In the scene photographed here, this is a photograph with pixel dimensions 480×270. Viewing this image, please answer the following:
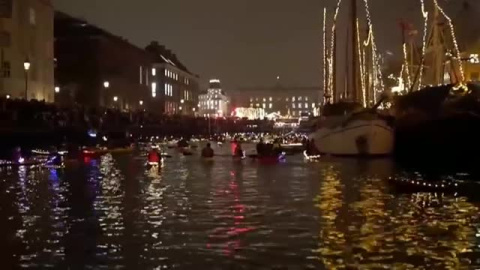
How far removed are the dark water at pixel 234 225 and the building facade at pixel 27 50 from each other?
49658 mm

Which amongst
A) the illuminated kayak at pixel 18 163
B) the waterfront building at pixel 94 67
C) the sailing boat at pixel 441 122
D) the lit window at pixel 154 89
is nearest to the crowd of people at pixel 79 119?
the illuminated kayak at pixel 18 163

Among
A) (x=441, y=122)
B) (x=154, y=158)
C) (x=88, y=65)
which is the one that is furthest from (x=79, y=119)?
(x=88, y=65)

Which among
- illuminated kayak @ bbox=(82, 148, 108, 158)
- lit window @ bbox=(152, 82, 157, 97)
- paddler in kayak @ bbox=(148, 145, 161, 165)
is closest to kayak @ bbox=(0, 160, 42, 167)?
paddler in kayak @ bbox=(148, 145, 161, 165)

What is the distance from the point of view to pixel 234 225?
22.2 meters

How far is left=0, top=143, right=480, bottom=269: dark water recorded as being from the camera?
1708 cm

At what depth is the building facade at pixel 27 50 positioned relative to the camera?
281ft

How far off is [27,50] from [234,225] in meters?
75.1

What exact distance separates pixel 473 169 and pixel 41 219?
29.5m

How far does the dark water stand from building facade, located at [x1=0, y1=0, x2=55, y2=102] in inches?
1955

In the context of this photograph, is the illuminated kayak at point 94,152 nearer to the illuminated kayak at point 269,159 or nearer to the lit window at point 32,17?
the illuminated kayak at point 269,159

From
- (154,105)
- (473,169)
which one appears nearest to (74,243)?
(473,169)

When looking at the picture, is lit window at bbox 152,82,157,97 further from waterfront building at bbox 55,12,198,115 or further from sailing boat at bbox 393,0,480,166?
sailing boat at bbox 393,0,480,166

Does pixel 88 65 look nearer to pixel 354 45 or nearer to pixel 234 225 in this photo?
pixel 354 45

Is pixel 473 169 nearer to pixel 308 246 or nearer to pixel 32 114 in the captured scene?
pixel 308 246
